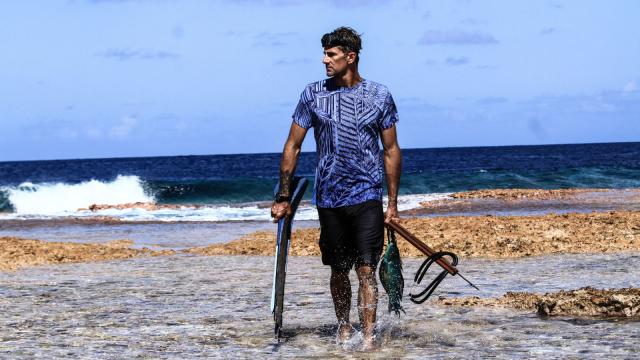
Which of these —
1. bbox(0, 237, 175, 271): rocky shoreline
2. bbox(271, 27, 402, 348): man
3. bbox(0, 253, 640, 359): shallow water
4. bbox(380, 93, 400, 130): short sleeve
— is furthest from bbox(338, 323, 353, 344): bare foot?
bbox(0, 237, 175, 271): rocky shoreline

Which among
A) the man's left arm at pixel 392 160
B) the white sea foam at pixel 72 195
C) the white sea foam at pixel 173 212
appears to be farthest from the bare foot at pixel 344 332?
the white sea foam at pixel 72 195

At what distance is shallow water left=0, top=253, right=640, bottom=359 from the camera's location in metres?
6.41

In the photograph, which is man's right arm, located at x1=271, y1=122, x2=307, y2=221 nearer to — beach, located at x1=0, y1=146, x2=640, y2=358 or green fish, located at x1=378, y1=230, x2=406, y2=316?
green fish, located at x1=378, y1=230, x2=406, y2=316

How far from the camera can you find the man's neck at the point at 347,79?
636 cm

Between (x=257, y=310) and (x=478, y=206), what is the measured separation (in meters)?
21.4

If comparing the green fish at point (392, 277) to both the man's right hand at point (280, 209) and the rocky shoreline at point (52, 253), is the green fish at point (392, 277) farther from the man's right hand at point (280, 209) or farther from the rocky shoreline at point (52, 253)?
the rocky shoreline at point (52, 253)

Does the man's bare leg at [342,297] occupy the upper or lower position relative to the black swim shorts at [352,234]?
lower

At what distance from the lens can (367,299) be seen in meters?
6.30

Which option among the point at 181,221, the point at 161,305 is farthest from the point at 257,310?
the point at 181,221

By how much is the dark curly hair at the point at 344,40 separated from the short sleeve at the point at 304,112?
0.36 m

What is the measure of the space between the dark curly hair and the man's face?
1.2 inches

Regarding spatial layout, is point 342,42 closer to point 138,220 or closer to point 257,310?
point 257,310

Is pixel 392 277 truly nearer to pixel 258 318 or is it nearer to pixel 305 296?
pixel 258 318

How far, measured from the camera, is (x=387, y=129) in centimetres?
636
